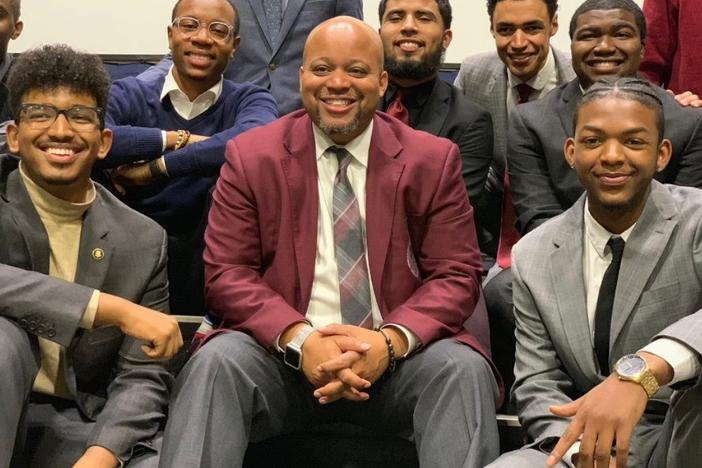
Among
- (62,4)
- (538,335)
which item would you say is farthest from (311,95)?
(62,4)

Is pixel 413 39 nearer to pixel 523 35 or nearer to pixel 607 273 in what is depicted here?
pixel 523 35

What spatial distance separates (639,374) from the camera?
6.75 feet

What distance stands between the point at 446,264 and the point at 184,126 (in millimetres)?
1089

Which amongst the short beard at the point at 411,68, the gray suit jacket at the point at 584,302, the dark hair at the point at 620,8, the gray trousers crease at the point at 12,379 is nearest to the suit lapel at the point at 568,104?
the dark hair at the point at 620,8

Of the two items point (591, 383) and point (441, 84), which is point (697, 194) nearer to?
point (591, 383)

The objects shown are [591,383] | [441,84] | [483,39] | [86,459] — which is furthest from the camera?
[483,39]

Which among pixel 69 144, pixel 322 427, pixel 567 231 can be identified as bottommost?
pixel 322 427

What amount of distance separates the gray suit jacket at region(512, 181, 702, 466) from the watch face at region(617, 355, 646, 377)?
242 mm

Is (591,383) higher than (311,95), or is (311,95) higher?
(311,95)

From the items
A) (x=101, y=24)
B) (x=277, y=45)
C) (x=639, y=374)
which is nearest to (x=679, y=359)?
(x=639, y=374)

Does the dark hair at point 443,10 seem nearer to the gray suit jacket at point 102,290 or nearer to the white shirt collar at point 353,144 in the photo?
the white shirt collar at point 353,144

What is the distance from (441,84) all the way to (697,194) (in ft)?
3.79

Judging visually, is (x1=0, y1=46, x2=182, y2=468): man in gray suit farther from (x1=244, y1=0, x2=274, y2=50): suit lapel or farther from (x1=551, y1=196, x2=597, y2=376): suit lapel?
(x1=244, y1=0, x2=274, y2=50): suit lapel

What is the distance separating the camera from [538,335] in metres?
2.45
